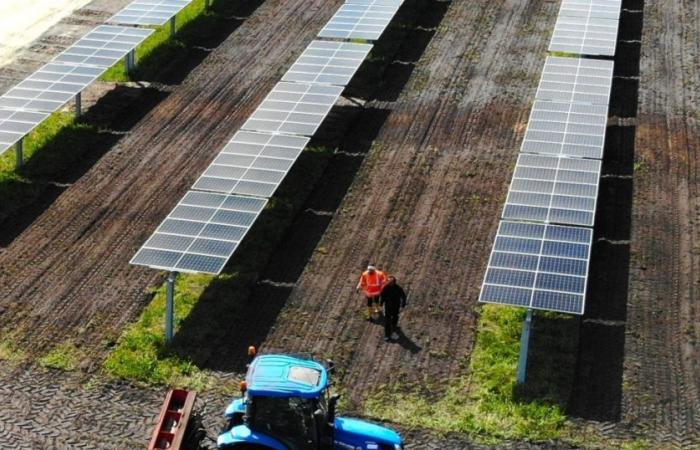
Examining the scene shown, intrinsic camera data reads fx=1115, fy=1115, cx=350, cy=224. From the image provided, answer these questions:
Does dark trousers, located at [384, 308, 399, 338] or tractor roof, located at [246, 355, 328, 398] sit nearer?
tractor roof, located at [246, 355, 328, 398]

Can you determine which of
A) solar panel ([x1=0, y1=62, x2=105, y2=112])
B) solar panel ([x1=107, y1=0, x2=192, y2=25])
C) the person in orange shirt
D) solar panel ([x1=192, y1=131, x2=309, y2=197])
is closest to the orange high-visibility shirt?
the person in orange shirt

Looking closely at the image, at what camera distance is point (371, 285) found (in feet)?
83.7

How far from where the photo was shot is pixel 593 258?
2816 centimetres

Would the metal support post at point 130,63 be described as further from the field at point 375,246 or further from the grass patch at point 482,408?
the grass patch at point 482,408

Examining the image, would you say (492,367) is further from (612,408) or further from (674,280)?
(674,280)

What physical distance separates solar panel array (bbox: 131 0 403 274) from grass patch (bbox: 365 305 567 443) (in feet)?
17.5

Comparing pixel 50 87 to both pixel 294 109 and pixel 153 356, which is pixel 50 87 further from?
pixel 153 356

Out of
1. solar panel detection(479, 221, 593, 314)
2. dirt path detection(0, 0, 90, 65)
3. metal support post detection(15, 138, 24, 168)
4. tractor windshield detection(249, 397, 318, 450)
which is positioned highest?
tractor windshield detection(249, 397, 318, 450)

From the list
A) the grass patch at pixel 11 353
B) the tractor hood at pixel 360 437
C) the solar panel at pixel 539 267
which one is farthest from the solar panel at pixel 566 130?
the grass patch at pixel 11 353

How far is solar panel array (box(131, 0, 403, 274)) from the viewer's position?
25719mm

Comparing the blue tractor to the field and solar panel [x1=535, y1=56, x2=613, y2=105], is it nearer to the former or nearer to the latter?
the field

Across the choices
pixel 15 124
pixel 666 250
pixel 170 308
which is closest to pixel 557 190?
pixel 666 250

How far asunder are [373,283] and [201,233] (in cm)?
430

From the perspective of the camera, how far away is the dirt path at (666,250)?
75.3 ft
